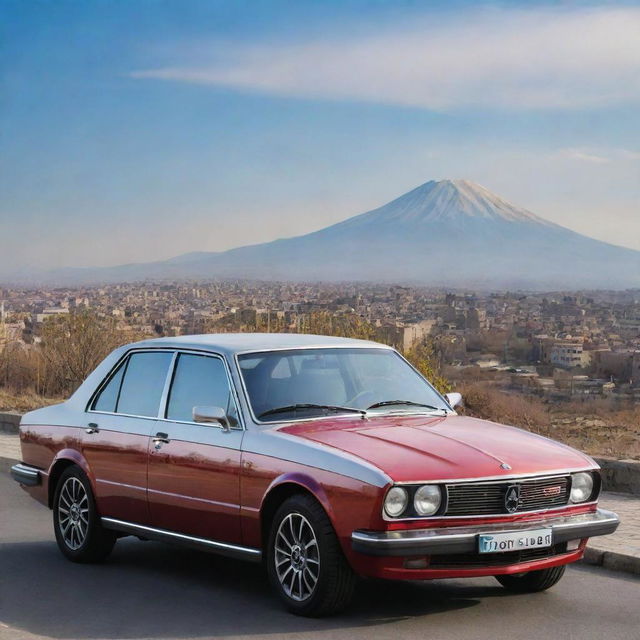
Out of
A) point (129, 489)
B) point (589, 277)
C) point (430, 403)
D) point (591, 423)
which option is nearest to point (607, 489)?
point (430, 403)

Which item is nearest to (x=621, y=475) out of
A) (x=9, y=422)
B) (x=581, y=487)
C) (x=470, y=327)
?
(x=581, y=487)

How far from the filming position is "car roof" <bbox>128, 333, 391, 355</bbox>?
28.5ft

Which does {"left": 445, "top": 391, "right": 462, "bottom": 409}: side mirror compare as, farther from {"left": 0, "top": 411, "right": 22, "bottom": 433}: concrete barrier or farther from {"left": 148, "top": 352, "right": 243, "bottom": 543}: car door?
{"left": 0, "top": 411, "right": 22, "bottom": 433}: concrete barrier

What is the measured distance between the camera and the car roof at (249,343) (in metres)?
8.70

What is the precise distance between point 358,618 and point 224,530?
114cm

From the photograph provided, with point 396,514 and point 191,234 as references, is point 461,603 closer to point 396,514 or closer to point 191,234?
point 396,514

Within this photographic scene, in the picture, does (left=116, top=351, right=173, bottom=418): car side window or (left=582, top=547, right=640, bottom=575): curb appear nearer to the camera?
(left=116, top=351, right=173, bottom=418): car side window

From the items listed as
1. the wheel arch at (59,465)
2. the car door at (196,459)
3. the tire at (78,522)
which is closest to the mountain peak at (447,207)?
the wheel arch at (59,465)

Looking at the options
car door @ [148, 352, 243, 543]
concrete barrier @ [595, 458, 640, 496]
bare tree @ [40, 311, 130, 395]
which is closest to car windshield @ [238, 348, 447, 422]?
car door @ [148, 352, 243, 543]

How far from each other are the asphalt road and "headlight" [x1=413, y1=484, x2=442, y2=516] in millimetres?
683

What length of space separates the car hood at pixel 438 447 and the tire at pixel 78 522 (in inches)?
83.6

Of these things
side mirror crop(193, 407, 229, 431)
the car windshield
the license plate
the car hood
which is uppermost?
the car windshield

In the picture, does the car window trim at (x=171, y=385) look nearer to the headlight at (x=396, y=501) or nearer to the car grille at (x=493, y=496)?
the headlight at (x=396, y=501)

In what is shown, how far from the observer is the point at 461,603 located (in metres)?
7.89
